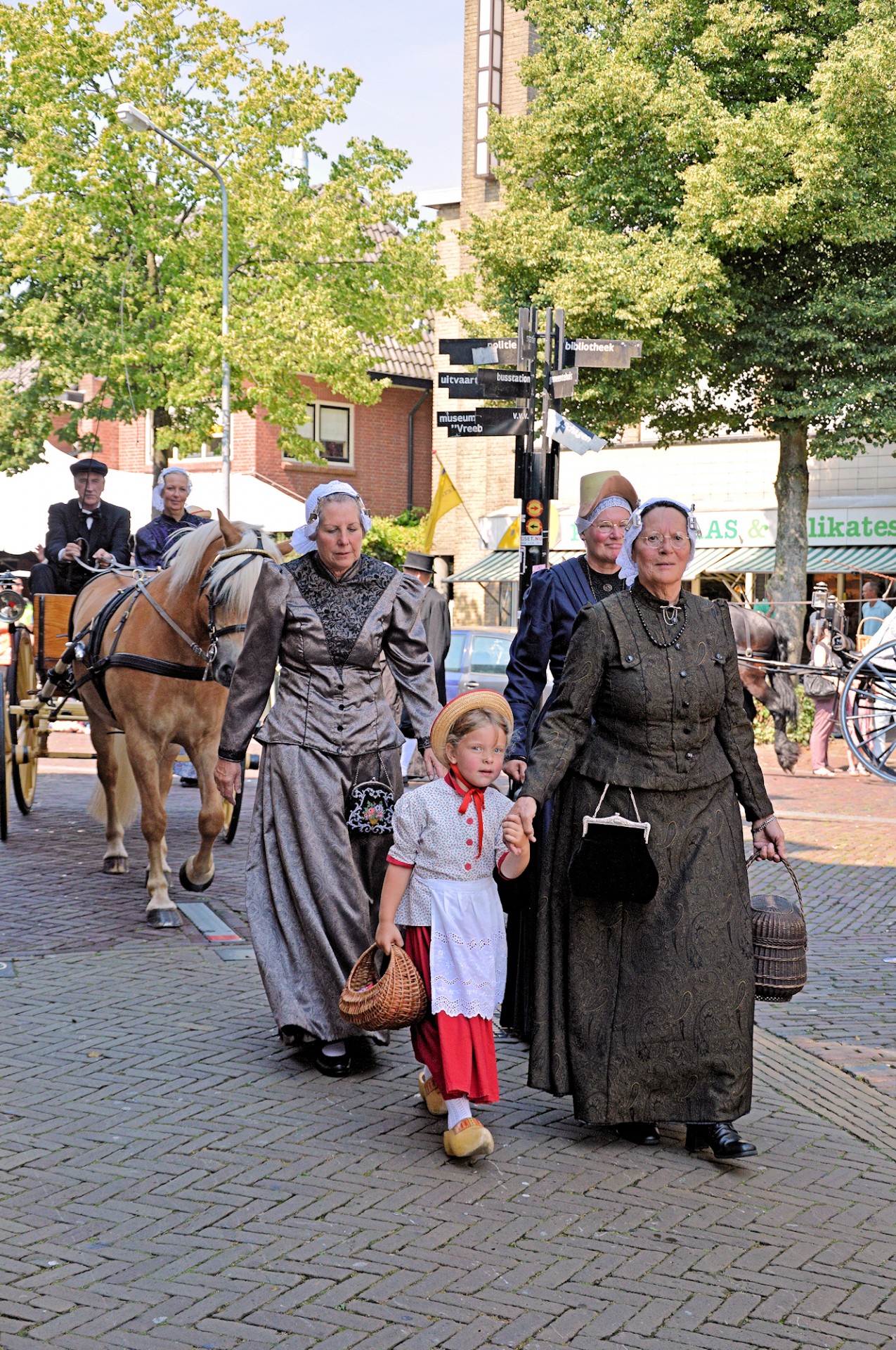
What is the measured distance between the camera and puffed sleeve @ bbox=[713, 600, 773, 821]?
191 inches

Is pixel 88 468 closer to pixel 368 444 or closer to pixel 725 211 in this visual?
pixel 725 211

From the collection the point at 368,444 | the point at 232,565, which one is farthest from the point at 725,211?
the point at 368,444

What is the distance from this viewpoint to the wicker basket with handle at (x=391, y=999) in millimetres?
4699

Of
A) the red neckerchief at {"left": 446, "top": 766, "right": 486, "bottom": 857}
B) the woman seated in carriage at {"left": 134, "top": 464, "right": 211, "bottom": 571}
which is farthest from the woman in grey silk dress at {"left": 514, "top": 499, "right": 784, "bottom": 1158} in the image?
the woman seated in carriage at {"left": 134, "top": 464, "right": 211, "bottom": 571}

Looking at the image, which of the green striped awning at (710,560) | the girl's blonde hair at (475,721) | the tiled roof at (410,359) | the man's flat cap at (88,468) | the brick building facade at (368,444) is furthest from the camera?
the tiled roof at (410,359)

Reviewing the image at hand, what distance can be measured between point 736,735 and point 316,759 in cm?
153

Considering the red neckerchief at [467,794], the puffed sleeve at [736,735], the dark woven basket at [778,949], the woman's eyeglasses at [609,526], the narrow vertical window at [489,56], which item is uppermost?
the narrow vertical window at [489,56]

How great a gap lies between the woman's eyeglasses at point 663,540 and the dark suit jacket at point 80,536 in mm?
6902

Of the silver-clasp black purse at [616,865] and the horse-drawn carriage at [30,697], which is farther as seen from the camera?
the horse-drawn carriage at [30,697]

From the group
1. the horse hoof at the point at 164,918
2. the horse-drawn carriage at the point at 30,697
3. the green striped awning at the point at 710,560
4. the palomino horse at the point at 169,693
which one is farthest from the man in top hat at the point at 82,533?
the green striped awning at the point at 710,560

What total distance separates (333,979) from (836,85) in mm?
17909

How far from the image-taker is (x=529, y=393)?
46.6 ft

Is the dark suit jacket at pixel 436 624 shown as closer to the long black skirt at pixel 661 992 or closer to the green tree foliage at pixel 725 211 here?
the long black skirt at pixel 661 992

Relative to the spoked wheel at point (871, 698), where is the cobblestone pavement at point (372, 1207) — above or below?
below
